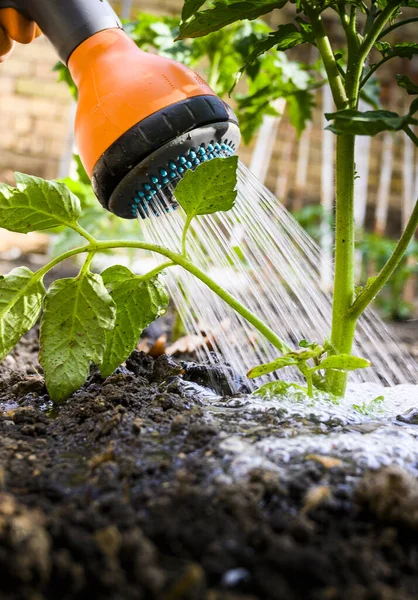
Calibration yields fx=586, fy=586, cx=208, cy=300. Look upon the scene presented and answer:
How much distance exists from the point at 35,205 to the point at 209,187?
232 millimetres

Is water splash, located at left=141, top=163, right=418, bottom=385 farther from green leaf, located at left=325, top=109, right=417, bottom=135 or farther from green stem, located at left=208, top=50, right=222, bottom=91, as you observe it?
green stem, located at left=208, top=50, right=222, bottom=91

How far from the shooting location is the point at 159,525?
1.47ft

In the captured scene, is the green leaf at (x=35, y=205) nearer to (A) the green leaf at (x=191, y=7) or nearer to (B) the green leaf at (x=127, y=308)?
(B) the green leaf at (x=127, y=308)

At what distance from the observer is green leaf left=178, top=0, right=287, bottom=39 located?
804 mm

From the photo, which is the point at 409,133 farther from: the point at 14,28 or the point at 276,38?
the point at 14,28

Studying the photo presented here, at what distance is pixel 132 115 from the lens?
0.79 m

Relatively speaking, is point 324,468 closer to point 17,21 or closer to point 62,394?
point 62,394

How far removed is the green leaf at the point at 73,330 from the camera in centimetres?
77

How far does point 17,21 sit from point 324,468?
86 cm

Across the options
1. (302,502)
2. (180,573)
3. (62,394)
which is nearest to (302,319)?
(62,394)

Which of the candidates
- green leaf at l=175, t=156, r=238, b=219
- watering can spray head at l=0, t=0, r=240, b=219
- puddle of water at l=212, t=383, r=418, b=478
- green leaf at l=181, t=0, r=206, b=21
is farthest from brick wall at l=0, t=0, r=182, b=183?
puddle of water at l=212, t=383, r=418, b=478

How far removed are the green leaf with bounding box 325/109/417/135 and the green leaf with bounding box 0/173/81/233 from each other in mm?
360

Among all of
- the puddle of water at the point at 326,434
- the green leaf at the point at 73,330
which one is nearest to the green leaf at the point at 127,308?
the green leaf at the point at 73,330

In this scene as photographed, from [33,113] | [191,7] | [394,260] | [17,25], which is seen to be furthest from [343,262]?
[33,113]
